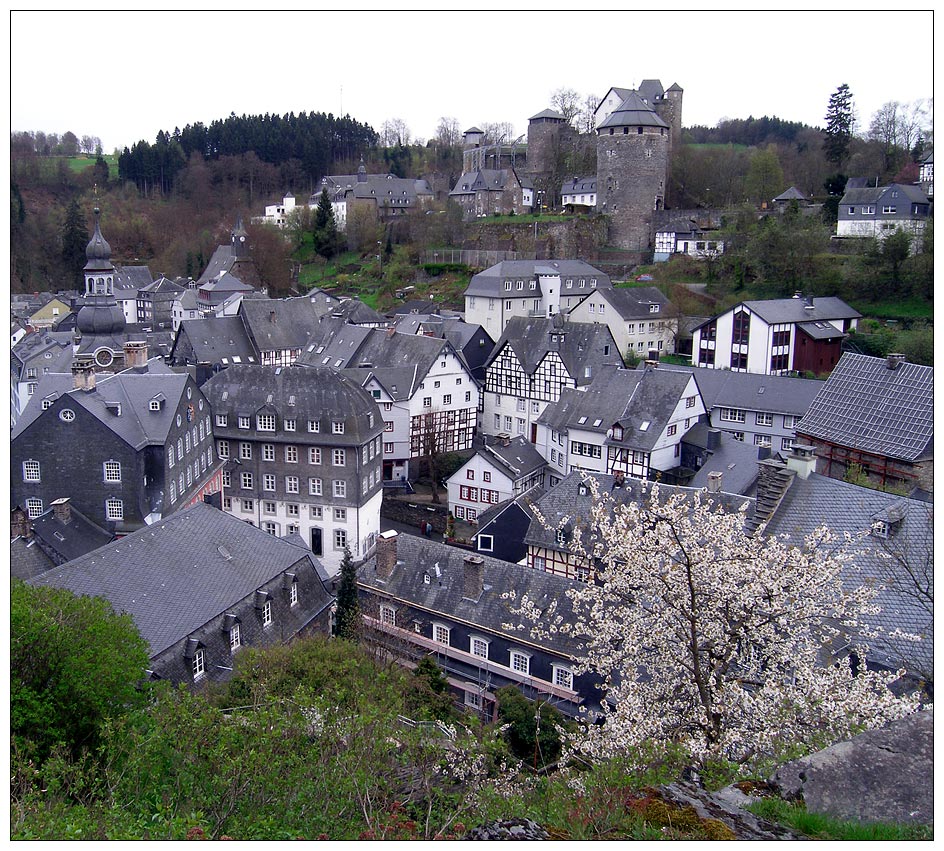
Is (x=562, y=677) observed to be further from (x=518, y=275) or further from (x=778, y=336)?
(x=518, y=275)

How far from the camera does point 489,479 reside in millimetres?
32688

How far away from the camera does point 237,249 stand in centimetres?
7450

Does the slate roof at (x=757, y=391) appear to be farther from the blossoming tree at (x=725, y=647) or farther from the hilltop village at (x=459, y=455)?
the blossoming tree at (x=725, y=647)

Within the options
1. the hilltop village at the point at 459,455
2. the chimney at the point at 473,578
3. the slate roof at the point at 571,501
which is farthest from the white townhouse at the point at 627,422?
the chimney at the point at 473,578

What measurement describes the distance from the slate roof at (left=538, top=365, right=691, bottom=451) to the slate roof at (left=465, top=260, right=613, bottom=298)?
17460 millimetres

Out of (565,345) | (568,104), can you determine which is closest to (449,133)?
(568,104)

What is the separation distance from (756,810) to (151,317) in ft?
218

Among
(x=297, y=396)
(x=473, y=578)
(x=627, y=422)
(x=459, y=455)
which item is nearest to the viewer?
(x=473, y=578)

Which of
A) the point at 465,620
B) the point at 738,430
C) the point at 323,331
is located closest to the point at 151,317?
the point at 323,331

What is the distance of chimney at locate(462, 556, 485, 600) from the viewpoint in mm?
20312

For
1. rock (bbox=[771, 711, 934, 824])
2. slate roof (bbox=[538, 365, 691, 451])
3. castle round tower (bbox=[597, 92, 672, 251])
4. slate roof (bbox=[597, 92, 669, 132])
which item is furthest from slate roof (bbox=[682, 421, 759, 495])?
slate roof (bbox=[597, 92, 669, 132])

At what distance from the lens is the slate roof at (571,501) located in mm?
22750

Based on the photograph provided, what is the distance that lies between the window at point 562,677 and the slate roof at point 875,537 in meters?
5.27

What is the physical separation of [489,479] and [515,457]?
5.41ft
